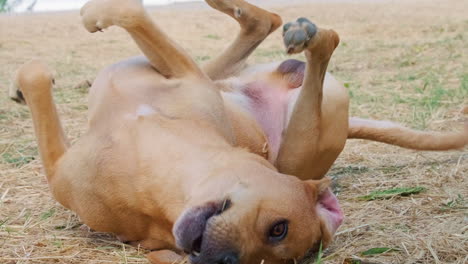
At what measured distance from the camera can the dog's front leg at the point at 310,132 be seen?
386 centimetres

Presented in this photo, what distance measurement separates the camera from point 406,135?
4.65 m

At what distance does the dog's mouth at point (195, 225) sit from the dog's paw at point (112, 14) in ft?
5.11

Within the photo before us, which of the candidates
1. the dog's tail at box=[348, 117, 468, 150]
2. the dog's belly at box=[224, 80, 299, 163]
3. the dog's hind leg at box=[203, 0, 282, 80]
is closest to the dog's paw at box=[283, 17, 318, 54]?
the dog's belly at box=[224, 80, 299, 163]

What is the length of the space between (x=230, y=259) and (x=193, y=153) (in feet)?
2.59

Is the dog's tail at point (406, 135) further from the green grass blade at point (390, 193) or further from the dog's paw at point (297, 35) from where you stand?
the dog's paw at point (297, 35)

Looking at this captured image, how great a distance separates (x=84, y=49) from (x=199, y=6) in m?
7.85

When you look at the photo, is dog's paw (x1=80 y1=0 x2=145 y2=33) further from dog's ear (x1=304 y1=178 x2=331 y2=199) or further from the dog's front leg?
dog's ear (x1=304 y1=178 x2=331 y2=199)

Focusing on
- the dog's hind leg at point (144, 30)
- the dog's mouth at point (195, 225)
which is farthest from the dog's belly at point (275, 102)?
the dog's mouth at point (195, 225)

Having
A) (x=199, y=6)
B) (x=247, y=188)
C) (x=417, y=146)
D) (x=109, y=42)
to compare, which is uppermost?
(x=247, y=188)

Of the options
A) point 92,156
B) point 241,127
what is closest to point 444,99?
point 241,127

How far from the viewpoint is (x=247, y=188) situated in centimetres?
262

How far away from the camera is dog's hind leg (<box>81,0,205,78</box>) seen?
3693 mm

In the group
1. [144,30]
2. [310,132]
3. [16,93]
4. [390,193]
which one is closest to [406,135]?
[390,193]

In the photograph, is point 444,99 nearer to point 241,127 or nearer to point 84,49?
point 241,127
